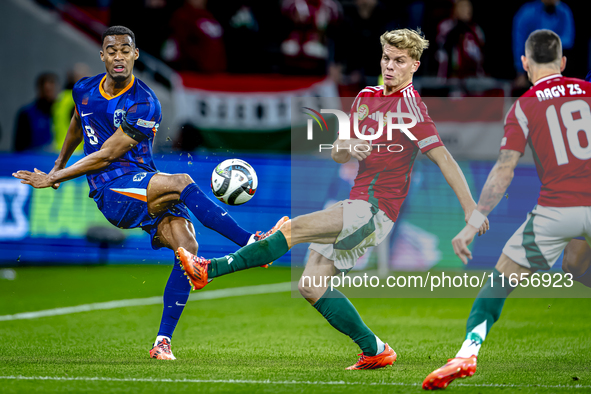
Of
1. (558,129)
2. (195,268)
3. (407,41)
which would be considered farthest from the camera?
(407,41)

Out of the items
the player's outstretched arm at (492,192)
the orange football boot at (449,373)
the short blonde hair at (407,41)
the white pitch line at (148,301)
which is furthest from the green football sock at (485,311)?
the white pitch line at (148,301)

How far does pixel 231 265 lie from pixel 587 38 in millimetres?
9600

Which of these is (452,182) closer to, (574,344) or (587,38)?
(574,344)

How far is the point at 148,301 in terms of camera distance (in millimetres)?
7973

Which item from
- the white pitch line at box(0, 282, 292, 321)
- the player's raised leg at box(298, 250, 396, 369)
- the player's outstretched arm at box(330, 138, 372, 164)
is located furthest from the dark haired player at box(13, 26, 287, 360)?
the white pitch line at box(0, 282, 292, 321)

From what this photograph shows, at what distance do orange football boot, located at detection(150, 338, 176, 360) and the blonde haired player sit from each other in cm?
89

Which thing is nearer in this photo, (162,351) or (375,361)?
(375,361)

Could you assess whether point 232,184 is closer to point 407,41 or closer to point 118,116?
point 118,116

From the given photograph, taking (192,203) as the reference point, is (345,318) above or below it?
below

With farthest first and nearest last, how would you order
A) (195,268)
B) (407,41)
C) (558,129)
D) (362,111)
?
(362,111)
(407,41)
(195,268)
(558,129)

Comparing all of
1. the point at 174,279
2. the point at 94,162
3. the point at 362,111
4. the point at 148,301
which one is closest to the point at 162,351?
the point at 174,279

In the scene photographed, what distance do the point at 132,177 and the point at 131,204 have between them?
0.65 feet

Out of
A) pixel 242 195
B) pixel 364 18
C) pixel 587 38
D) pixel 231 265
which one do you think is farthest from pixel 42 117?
pixel 587 38

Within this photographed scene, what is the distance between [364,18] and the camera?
1131 cm
